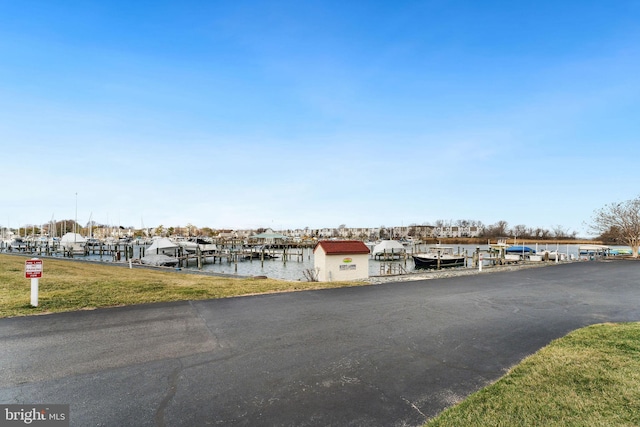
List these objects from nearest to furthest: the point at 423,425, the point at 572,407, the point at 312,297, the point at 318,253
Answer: the point at 423,425 → the point at 572,407 → the point at 312,297 → the point at 318,253

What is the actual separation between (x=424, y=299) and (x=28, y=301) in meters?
10.9

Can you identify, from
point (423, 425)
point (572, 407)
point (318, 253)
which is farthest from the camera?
point (318, 253)

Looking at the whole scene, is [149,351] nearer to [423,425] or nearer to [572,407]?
[423,425]

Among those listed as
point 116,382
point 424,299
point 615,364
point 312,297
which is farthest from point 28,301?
point 615,364

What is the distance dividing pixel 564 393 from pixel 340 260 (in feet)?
44.7

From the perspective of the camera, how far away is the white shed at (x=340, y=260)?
665 inches

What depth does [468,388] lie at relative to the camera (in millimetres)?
4027

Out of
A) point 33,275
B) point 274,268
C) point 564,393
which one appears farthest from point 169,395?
point 274,268

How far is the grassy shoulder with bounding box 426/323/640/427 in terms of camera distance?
3211 mm

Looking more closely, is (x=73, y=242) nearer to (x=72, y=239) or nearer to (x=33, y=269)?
(x=72, y=239)

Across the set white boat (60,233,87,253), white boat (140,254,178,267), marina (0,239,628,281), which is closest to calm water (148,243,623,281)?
marina (0,239,628,281)

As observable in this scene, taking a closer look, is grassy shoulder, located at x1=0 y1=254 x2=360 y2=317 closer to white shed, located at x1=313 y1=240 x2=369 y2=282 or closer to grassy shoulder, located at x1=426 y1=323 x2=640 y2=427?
white shed, located at x1=313 y1=240 x2=369 y2=282

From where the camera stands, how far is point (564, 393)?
375 centimetres

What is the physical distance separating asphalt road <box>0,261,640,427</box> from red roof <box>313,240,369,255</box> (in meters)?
7.68
